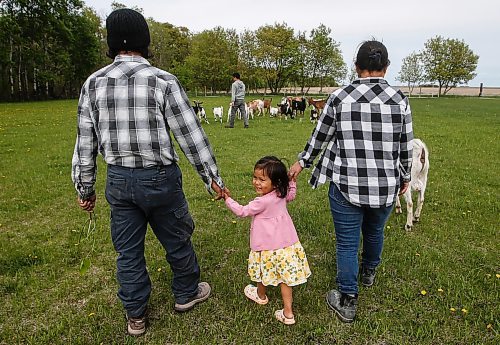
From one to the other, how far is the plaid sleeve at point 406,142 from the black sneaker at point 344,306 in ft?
3.64

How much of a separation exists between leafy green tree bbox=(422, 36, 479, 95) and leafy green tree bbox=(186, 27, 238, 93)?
26.8m

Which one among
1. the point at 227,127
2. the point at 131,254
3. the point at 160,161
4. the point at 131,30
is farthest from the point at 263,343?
the point at 227,127

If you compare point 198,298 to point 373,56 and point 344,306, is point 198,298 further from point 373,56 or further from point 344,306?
point 373,56

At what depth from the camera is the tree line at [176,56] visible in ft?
111

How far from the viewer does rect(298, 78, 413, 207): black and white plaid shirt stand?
262cm

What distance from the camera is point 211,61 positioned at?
156 ft

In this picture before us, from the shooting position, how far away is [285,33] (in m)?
48.0

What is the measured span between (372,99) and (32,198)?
18.5ft

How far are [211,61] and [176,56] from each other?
11.9 metres

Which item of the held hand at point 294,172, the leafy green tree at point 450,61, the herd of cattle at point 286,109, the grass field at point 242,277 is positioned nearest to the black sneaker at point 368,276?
the grass field at point 242,277

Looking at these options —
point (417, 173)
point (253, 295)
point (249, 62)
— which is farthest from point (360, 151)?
point (249, 62)

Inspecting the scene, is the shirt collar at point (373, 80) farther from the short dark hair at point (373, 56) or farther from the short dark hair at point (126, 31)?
the short dark hair at point (126, 31)

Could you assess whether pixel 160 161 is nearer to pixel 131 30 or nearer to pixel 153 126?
pixel 153 126

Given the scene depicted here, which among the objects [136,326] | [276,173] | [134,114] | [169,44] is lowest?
[136,326]
